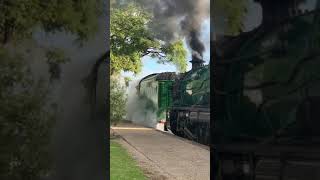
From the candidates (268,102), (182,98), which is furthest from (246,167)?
(182,98)

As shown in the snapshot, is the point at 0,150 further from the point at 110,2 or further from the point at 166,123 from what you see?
the point at 166,123

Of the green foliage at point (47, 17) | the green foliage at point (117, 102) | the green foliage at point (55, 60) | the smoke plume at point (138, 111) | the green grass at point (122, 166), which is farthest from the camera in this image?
the green grass at point (122, 166)

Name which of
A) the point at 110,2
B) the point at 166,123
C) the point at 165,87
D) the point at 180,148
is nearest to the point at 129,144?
the point at 180,148

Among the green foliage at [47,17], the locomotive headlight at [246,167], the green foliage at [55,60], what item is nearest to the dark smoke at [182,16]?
the green foliage at [47,17]

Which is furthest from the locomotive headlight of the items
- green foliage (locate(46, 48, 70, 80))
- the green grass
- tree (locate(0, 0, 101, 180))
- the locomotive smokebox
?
the green grass

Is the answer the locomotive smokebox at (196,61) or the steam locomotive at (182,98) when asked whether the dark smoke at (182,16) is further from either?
the steam locomotive at (182,98)

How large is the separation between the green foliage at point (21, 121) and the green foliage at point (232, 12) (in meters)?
1.79

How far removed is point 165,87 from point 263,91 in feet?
4.25

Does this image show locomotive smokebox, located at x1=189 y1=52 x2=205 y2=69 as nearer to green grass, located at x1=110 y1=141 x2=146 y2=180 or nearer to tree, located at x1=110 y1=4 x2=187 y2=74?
tree, located at x1=110 y1=4 x2=187 y2=74

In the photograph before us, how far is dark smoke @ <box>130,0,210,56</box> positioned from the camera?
504 cm

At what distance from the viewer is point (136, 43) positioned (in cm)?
548

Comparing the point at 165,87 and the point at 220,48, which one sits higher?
the point at 220,48

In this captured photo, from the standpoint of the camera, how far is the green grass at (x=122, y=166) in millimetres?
7246

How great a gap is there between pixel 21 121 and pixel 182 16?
1.87m
